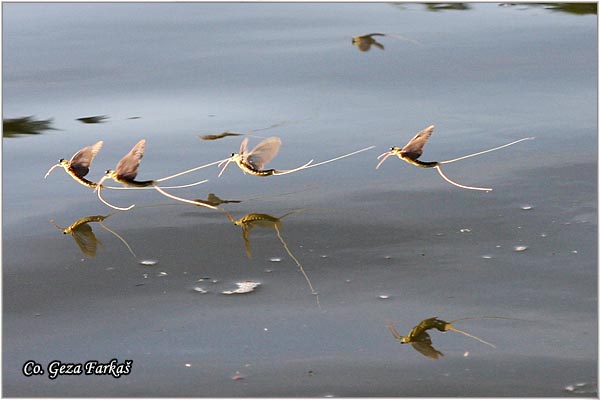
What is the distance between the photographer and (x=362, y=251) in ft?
9.36

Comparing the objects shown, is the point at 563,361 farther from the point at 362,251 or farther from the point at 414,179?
the point at 414,179

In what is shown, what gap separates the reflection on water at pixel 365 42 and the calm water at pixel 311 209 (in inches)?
1.3

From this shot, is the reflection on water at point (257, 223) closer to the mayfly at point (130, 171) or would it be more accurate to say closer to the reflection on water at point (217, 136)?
the mayfly at point (130, 171)

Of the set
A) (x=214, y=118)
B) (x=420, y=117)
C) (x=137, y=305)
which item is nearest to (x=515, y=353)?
(x=137, y=305)

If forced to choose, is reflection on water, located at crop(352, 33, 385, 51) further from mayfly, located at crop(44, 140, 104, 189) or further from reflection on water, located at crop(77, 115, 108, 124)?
mayfly, located at crop(44, 140, 104, 189)

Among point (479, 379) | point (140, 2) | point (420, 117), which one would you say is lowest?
point (479, 379)

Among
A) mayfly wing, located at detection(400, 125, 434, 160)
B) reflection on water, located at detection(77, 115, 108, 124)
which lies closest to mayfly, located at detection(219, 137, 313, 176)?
mayfly wing, located at detection(400, 125, 434, 160)

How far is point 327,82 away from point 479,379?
95.2 inches

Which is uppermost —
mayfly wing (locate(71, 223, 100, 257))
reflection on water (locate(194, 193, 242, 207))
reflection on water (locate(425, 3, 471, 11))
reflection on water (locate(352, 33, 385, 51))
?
reflection on water (locate(425, 3, 471, 11))

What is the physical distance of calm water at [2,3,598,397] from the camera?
2.30 m

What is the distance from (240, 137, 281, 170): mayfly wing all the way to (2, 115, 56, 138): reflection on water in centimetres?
123

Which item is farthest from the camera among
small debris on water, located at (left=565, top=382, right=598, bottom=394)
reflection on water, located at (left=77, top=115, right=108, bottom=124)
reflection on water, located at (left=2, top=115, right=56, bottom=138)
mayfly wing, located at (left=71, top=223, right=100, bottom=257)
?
reflection on water, located at (left=77, top=115, right=108, bottom=124)

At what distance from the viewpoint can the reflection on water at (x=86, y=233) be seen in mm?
2941

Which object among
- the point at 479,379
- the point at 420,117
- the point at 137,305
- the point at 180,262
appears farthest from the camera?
the point at 420,117
